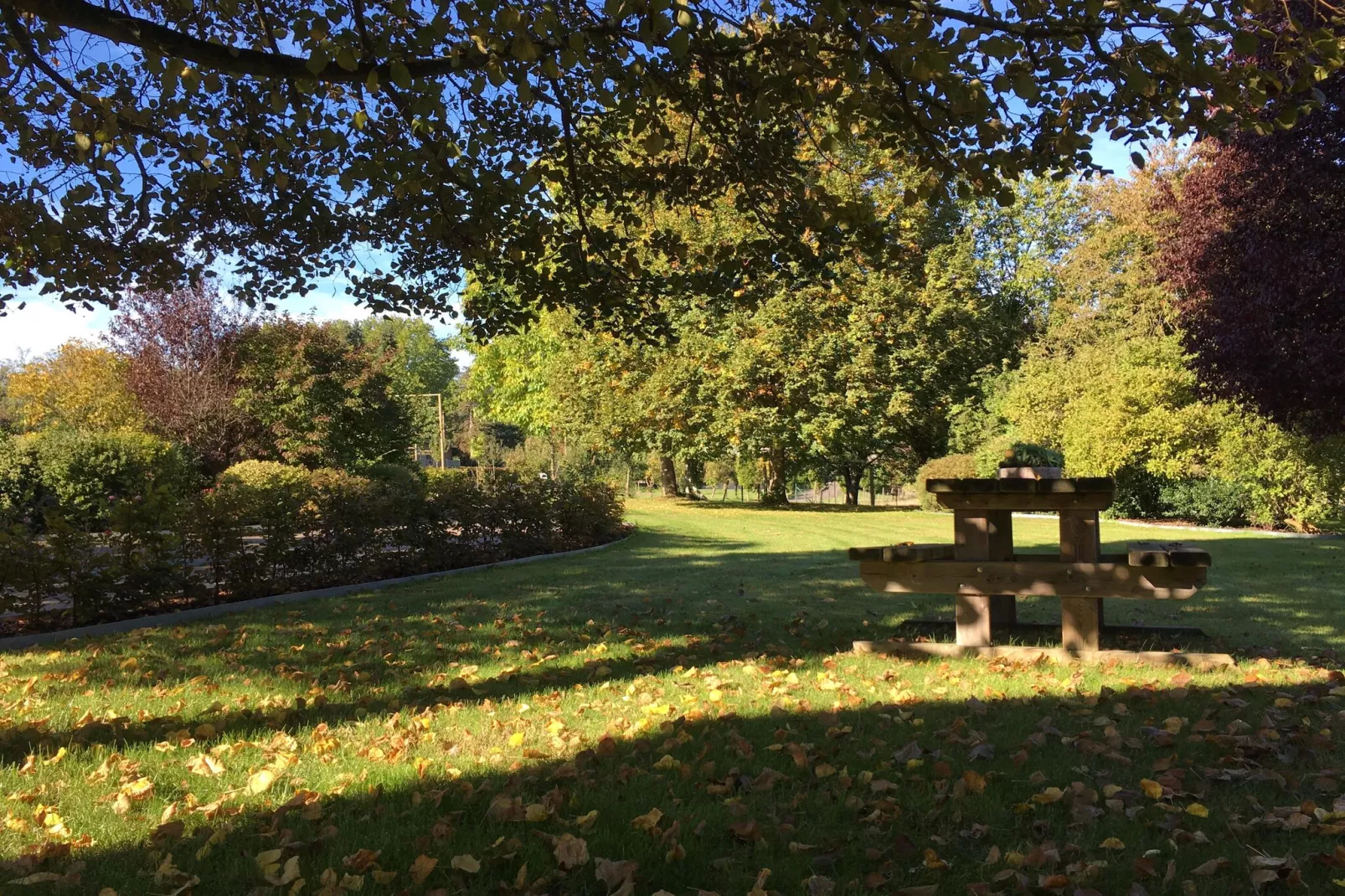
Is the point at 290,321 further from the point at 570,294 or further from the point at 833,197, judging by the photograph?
the point at 833,197

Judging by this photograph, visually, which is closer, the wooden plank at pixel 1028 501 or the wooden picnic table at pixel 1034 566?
the wooden picnic table at pixel 1034 566

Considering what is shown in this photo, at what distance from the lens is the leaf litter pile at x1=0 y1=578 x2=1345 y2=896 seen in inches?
102

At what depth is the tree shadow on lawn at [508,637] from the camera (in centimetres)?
457

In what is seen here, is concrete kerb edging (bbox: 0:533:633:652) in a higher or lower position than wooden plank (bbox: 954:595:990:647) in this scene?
lower

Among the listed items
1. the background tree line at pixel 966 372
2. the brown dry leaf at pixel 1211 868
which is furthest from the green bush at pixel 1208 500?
the brown dry leaf at pixel 1211 868

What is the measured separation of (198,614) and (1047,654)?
6908 millimetres

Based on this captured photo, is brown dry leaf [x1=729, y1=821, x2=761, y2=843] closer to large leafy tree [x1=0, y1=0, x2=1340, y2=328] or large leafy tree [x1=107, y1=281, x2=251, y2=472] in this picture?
large leafy tree [x1=0, y1=0, x2=1340, y2=328]

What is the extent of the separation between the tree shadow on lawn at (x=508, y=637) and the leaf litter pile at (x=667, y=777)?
5 cm

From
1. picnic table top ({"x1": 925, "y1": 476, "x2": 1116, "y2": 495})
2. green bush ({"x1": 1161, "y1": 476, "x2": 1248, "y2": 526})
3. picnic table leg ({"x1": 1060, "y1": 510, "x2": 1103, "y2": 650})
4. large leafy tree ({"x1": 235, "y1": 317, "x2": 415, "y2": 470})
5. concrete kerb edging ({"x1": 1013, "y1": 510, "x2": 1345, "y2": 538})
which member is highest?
large leafy tree ({"x1": 235, "y1": 317, "x2": 415, "y2": 470})

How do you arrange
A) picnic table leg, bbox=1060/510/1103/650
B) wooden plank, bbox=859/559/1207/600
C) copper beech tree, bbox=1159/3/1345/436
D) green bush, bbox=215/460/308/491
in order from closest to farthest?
wooden plank, bbox=859/559/1207/600 < picnic table leg, bbox=1060/510/1103/650 < copper beech tree, bbox=1159/3/1345/436 < green bush, bbox=215/460/308/491

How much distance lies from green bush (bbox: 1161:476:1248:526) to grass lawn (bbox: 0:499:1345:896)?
47.4ft

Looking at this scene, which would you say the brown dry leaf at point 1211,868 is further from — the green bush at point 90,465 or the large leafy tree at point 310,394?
the large leafy tree at point 310,394

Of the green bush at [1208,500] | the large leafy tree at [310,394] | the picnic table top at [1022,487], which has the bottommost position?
the green bush at [1208,500]

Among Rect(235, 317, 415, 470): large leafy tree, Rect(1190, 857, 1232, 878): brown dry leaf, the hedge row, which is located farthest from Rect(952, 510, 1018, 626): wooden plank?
Rect(235, 317, 415, 470): large leafy tree
